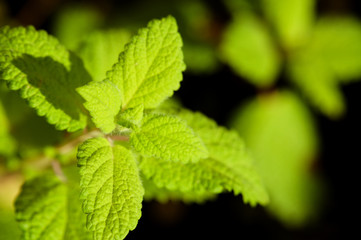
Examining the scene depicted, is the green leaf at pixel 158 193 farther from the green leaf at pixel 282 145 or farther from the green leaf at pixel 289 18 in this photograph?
the green leaf at pixel 289 18

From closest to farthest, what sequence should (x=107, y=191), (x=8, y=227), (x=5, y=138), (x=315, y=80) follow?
(x=107, y=191), (x=8, y=227), (x=5, y=138), (x=315, y=80)

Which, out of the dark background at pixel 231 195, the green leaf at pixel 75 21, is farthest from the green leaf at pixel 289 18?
the green leaf at pixel 75 21

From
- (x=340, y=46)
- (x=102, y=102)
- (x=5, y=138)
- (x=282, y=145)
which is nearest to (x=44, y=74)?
(x=102, y=102)

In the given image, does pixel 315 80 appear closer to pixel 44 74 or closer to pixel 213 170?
pixel 213 170

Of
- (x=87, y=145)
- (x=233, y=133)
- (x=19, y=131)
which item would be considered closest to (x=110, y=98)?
(x=87, y=145)

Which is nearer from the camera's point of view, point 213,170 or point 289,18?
point 213,170

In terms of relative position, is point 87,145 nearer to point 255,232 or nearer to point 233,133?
point 233,133

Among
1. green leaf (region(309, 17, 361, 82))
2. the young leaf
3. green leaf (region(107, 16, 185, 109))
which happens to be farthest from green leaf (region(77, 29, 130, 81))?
green leaf (region(309, 17, 361, 82))
